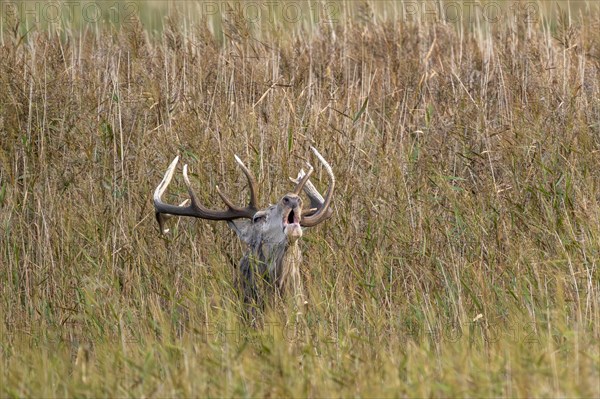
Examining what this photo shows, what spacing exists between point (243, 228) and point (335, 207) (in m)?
0.68

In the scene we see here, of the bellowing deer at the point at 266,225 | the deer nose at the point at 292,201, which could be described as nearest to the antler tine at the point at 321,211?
the bellowing deer at the point at 266,225

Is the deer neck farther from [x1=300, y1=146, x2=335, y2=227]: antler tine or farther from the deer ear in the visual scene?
the deer ear

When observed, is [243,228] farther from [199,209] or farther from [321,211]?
[321,211]

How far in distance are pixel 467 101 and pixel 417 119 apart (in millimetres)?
337

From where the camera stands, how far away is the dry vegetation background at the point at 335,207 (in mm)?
4102

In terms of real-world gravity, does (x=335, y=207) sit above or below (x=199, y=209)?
below

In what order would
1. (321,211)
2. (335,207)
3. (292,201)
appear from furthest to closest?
1. (335,207)
2. (321,211)
3. (292,201)

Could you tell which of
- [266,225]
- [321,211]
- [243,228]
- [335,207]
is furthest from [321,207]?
[335,207]

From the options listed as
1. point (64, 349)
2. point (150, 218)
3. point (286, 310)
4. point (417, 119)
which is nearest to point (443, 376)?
point (286, 310)

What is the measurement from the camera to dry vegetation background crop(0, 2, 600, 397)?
4102mm

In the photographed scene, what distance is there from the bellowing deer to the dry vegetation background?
151mm

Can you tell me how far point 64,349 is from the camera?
15.7 ft

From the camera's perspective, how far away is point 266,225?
5648 millimetres

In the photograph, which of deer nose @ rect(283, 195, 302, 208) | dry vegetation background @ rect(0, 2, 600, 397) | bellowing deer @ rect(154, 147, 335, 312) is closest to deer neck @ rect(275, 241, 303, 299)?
bellowing deer @ rect(154, 147, 335, 312)
